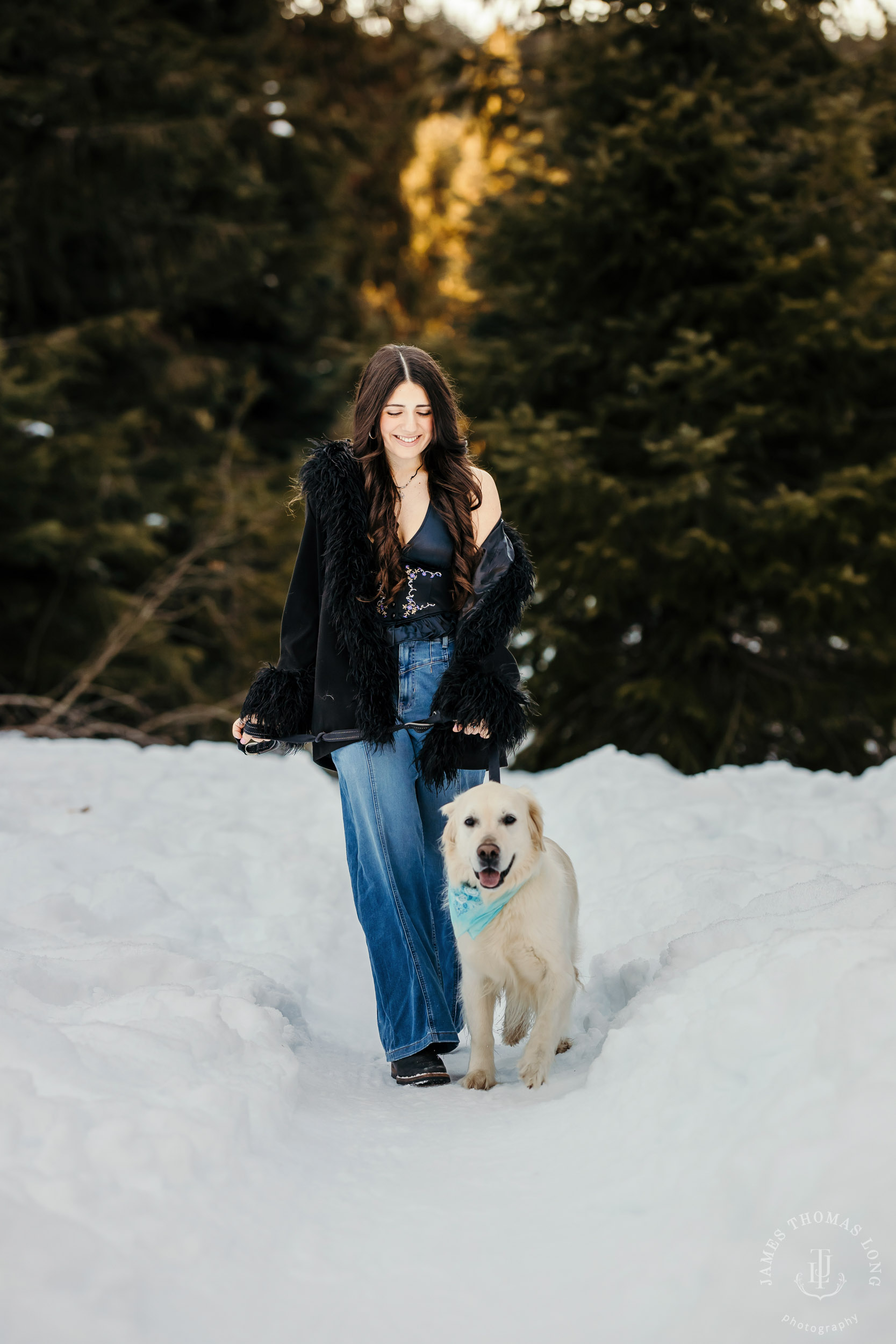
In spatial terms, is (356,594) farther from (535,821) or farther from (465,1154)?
(465,1154)

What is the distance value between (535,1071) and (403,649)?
1245mm

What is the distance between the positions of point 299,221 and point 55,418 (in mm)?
5750

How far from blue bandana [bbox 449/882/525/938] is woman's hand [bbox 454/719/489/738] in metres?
0.43

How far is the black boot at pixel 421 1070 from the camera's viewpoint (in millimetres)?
3041

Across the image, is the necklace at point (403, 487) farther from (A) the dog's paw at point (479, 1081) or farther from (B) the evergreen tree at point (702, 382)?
(B) the evergreen tree at point (702, 382)

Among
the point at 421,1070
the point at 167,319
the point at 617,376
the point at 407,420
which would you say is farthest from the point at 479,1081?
the point at 167,319

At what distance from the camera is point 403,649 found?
3.20 m

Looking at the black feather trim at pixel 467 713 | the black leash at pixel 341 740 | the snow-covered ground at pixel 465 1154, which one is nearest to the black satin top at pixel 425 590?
the black feather trim at pixel 467 713

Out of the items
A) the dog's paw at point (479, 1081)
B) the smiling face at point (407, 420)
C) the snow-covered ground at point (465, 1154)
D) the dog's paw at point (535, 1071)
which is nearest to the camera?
the snow-covered ground at point (465, 1154)

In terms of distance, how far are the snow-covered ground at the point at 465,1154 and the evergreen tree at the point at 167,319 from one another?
4488 millimetres

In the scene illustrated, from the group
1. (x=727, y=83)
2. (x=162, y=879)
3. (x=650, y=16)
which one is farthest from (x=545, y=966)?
(x=650, y=16)

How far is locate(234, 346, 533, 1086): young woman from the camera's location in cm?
311

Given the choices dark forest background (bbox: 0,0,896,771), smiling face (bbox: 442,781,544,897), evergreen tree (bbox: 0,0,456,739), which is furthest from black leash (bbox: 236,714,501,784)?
evergreen tree (bbox: 0,0,456,739)

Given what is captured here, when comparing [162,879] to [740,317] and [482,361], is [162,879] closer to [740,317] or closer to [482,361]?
[482,361]
